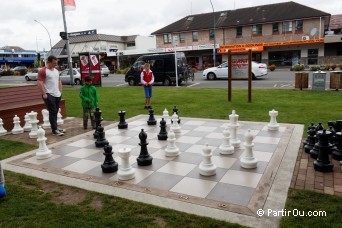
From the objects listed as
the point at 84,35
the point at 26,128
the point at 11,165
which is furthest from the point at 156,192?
the point at 84,35

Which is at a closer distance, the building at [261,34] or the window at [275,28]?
the building at [261,34]

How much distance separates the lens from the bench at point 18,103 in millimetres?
8156

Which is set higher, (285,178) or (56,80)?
(56,80)

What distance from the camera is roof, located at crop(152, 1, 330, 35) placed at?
37.3 metres

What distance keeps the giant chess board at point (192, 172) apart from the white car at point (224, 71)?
1546cm

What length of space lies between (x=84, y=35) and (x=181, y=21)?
23.0 m

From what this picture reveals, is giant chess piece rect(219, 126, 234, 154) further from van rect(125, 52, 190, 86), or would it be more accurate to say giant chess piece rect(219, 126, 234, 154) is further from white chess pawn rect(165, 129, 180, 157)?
van rect(125, 52, 190, 86)

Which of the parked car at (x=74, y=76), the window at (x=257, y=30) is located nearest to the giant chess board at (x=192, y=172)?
the parked car at (x=74, y=76)

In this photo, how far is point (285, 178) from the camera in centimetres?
425

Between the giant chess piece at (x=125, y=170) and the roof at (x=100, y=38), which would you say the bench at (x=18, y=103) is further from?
the roof at (x=100, y=38)

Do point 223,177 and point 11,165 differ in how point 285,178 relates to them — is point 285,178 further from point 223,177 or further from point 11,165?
point 11,165

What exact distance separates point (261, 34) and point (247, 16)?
381 cm

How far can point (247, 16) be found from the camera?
41250 mm

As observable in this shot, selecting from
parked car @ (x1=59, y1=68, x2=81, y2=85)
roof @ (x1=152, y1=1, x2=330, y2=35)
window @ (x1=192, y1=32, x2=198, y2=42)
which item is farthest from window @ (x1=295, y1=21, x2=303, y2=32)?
parked car @ (x1=59, y1=68, x2=81, y2=85)
